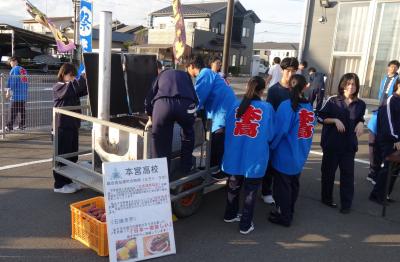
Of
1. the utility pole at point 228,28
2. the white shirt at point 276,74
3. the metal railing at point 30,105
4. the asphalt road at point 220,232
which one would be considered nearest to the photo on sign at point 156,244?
the asphalt road at point 220,232

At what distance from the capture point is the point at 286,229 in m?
4.25

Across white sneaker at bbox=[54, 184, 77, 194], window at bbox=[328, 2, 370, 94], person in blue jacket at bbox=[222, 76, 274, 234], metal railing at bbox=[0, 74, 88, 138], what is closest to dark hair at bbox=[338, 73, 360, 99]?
person in blue jacket at bbox=[222, 76, 274, 234]

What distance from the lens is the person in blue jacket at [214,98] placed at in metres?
4.41

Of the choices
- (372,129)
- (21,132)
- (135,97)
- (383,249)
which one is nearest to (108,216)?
(135,97)

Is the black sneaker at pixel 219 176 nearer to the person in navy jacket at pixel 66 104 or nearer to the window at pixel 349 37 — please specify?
the person in navy jacket at pixel 66 104

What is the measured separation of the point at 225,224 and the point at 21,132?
18.8 ft

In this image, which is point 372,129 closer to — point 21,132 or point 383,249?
point 383,249

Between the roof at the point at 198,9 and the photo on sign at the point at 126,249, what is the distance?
129 feet

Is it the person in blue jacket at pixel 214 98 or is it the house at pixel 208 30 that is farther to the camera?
the house at pixel 208 30

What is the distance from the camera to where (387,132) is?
510 centimetres

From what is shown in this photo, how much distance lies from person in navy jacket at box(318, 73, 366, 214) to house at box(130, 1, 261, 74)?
1278 inches

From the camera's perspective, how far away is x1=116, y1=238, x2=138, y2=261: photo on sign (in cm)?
319

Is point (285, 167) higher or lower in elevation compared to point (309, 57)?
lower

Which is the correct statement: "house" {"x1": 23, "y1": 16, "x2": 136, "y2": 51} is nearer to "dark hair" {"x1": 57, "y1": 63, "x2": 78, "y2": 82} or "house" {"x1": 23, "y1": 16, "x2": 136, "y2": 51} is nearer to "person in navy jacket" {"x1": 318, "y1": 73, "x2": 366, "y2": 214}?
"dark hair" {"x1": 57, "y1": 63, "x2": 78, "y2": 82}
